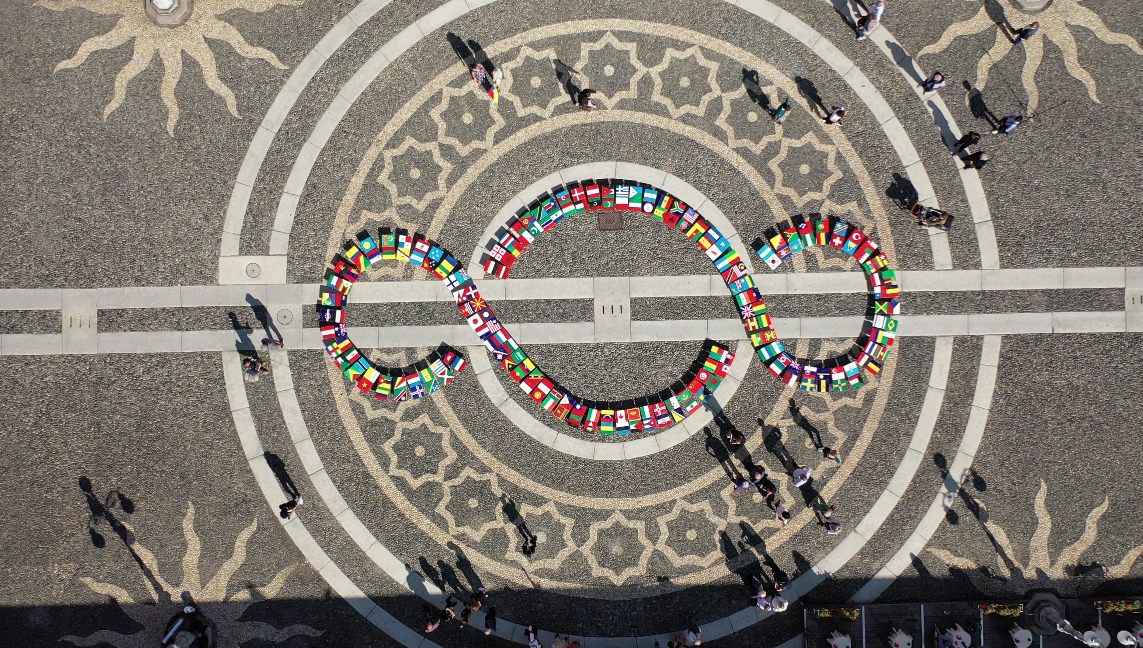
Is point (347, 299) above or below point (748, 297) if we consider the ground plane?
above

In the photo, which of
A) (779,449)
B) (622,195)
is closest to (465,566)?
(779,449)

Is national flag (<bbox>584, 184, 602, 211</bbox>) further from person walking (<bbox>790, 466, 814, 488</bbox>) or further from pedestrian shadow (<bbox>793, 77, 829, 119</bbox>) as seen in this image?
person walking (<bbox>790, 466, 814, 488</bbox>)

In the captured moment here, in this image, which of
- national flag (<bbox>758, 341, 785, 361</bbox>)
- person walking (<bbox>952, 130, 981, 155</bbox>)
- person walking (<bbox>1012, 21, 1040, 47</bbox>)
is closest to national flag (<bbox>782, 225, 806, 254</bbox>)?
national flag (<bbox>758, 341, 785, 361</bbox>)

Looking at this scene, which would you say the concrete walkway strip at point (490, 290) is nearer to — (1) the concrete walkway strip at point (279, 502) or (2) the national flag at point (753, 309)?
(2) the national flag at point (753, 309)

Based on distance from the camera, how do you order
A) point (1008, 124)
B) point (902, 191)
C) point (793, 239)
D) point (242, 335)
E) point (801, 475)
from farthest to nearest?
1. point (242, 335)
2. point (902, 191)
3. point (793, 239)
4. point (801, 475)
5. point (1008, 124)

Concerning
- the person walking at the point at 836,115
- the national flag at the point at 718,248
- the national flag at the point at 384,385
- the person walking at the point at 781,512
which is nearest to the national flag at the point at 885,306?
the national flag at the point at 718,248

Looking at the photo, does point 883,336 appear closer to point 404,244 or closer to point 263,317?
point 404,244

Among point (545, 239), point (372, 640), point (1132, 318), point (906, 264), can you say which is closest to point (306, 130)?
point (545, 239)
